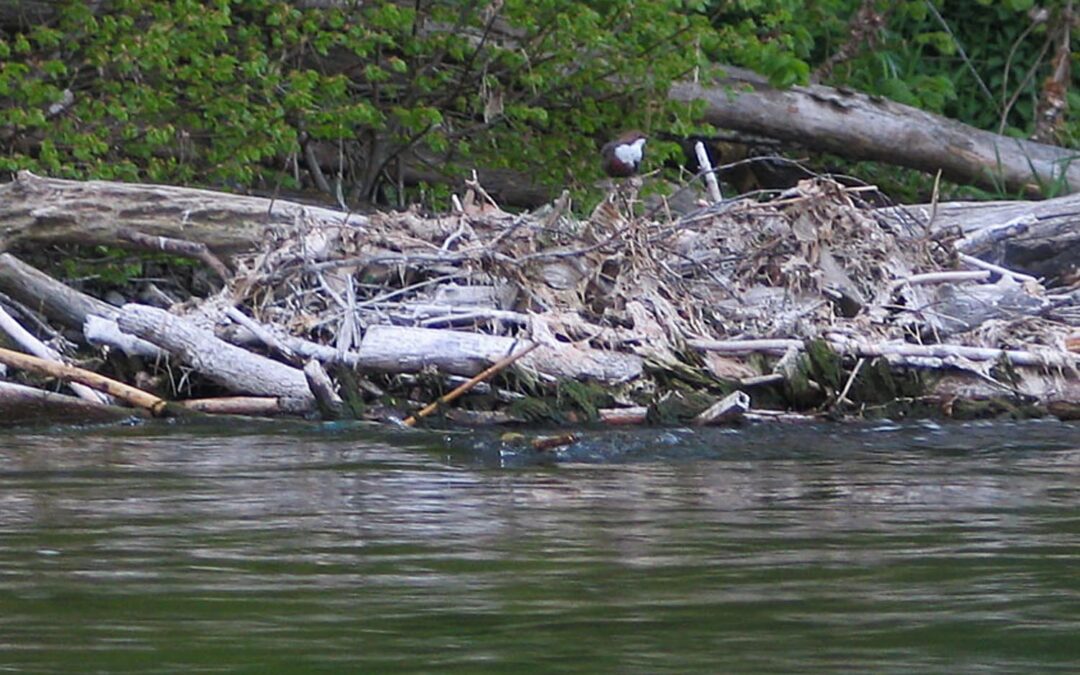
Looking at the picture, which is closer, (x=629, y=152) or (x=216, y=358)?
(x=216, y=358)

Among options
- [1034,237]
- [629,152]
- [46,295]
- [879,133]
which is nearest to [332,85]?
[629,152]

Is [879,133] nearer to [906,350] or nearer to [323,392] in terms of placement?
[906,350]

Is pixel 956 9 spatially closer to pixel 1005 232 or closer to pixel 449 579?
pixel 1005 232

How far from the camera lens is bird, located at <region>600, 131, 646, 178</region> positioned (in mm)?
11312

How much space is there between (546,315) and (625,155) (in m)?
2.95

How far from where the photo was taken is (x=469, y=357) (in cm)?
818

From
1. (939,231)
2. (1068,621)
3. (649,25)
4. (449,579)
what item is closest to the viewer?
(1068,621)

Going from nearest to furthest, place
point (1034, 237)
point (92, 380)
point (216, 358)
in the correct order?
point (92, 380) → point (216, 358) → point (1034, 237)

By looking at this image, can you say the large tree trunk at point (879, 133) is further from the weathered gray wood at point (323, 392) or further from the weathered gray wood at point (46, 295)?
the weathered gray wood at point (323, 392)

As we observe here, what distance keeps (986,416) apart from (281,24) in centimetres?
483

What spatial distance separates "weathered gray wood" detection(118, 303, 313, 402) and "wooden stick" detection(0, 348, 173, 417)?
26cm

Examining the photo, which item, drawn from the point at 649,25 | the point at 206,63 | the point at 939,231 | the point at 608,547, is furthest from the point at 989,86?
the point at 608,547

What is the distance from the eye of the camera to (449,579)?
173 inches

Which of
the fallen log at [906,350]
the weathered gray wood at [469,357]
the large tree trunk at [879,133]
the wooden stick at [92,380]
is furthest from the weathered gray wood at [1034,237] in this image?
the wooden stick at [92,380]
